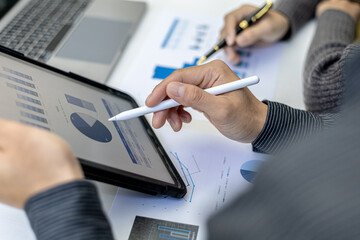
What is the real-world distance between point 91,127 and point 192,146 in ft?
0.65

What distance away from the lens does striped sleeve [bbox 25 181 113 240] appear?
42 centimetres

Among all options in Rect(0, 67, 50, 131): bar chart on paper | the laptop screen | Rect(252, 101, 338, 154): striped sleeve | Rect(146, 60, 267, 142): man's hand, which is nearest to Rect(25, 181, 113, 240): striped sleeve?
Rect(0, 67, 50, 131): bar chart on paper

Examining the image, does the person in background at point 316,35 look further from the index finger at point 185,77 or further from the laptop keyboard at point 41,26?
the laptop keyboard at point 41,26

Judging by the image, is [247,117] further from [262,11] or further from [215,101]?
[262,11]

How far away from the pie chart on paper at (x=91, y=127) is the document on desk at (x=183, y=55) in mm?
205

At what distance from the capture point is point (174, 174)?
24.9 inches

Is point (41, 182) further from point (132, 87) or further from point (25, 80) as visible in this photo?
point (132, 87)

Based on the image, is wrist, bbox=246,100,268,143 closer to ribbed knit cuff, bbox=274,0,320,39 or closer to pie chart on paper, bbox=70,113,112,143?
pie chart on paper, bbox=70,113,112,143

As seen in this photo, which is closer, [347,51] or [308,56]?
[347,51]

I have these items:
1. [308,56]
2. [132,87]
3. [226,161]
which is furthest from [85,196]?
[308,56]

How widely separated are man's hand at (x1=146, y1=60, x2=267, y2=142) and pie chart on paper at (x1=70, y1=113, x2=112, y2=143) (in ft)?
0.28

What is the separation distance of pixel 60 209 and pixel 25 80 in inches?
9.6

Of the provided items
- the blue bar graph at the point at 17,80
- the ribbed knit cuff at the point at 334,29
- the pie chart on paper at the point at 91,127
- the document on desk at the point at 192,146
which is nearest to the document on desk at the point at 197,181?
the document on desk at the point at 192,146

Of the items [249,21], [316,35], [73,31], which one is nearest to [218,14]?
[249,21]
